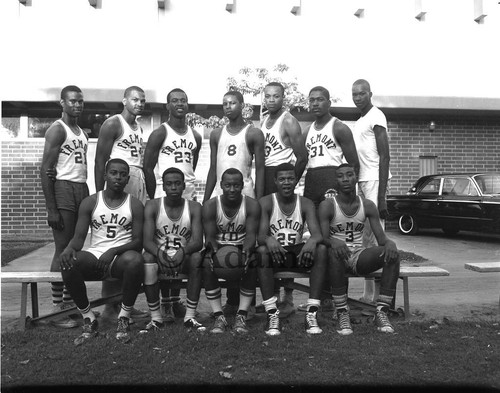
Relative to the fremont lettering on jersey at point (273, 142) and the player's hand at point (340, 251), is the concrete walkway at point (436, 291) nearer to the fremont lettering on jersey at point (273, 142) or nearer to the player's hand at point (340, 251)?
the player's hand at point (340, 251)

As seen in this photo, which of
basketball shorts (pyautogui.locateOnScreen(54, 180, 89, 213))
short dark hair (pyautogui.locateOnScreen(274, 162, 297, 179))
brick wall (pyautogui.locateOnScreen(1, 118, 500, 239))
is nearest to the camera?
short dark hair (pyautogui.locateOnScreen(274, 162, 297, 179))

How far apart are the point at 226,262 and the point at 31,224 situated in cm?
870

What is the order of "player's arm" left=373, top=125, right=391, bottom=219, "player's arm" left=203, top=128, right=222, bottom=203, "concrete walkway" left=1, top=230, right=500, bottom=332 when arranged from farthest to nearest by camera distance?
"concrete walkway" left=1, top=230, right=500, bottom=332, "player's arm" left=203, top=128, right=222, bottom=203, "player's arm" left=373, top=125, right=391, bottom=219

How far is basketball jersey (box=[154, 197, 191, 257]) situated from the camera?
4.77 meters

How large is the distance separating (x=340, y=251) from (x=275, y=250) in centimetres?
53

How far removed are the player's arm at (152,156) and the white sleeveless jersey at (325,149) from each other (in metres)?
1.40

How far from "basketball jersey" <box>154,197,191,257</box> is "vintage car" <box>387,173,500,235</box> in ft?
27.0

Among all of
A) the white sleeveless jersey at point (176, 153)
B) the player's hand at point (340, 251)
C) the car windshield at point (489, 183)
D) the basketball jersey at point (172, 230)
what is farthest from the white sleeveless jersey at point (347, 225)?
the car windshield at point (489, 183)

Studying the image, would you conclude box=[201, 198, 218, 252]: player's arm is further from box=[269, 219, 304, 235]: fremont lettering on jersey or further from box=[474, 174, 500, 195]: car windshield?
box=[474, 174, 500, 195]: car windshield

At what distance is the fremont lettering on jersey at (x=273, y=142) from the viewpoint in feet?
17.1

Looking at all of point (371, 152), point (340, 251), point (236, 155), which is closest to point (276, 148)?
point (236, 155)

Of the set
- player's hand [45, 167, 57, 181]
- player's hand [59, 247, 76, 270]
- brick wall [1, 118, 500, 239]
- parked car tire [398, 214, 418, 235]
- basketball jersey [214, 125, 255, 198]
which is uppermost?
brick wall [1, 118, 500, 239]

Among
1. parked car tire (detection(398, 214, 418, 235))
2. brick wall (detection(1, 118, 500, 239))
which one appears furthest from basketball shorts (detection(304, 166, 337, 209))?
brick wall (detection(1, 118, 500, 239))

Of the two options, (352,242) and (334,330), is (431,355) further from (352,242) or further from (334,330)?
(352,242)
